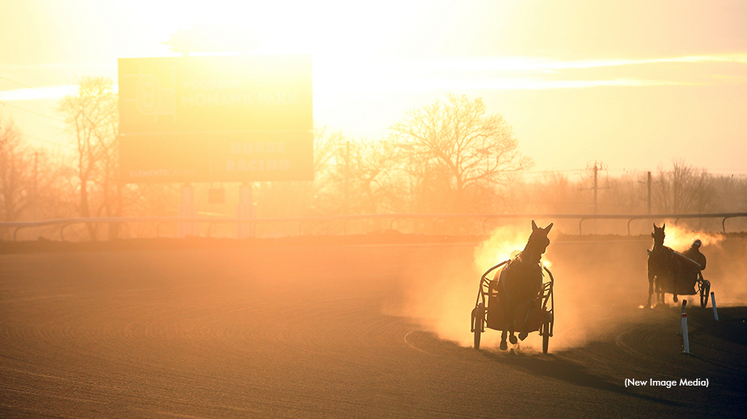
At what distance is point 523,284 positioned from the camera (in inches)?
360

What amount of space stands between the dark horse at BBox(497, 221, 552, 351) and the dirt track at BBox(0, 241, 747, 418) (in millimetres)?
603

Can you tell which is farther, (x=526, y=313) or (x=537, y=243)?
(x=526, y=313)

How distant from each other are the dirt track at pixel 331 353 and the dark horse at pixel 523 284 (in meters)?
0.60

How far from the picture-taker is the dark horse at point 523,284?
29.3ft

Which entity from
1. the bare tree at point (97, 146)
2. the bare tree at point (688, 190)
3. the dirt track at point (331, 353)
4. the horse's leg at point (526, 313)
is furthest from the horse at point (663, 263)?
the bare tree at point (688, 190)

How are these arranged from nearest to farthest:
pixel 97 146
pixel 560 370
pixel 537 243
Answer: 1. pixel 560 370
2. pixel 537 243
3. pixel 97 146

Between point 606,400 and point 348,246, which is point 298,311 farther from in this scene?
point 348,246

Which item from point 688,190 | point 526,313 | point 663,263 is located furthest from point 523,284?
point 688,190

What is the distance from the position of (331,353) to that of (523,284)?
278 centimetres

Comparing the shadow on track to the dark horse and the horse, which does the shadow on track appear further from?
the horse

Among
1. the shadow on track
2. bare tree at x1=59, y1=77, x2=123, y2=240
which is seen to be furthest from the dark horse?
bare tree at x1=59, y1=77, x2=123, y2=240

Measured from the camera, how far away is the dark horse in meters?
8.93

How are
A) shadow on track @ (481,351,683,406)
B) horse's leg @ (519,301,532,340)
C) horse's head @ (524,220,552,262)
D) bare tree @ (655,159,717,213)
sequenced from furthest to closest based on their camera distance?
bare tree @ (655,159,717,213) → horse's leg @ (519,301,532,340) → horse's head @ (524,220,552,262) → shadow on track @ (481,351,683,406)

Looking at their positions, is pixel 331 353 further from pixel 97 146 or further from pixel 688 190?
pixel 688 190
